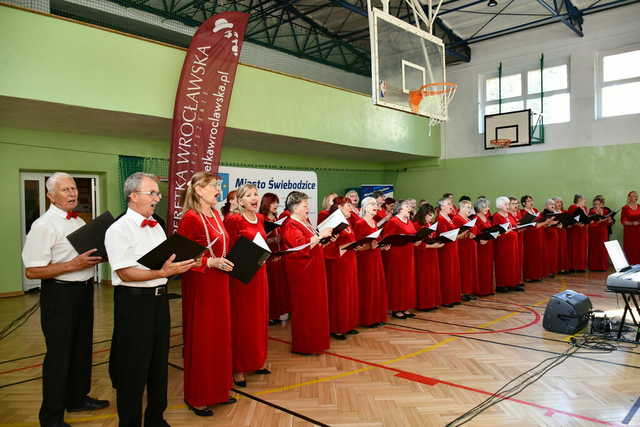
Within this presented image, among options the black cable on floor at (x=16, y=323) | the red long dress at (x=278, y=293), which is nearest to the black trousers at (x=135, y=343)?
the red long dress at (x=278, y=293)

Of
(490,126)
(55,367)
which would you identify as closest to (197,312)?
(55,367)

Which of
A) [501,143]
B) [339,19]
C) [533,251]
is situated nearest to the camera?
[533,251]

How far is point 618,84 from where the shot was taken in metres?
11.9

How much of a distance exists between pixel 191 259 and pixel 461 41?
1332 centimetres

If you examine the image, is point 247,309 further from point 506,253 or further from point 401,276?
point 506,253

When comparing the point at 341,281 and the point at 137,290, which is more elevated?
the point at 137,290

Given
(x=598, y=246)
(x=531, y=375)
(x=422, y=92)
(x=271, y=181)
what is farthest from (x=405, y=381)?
(x=598, y=246)

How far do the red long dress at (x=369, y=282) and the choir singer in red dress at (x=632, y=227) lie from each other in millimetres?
7620

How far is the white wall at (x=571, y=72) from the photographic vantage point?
11.7 meters

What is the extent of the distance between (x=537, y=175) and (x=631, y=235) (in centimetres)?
312

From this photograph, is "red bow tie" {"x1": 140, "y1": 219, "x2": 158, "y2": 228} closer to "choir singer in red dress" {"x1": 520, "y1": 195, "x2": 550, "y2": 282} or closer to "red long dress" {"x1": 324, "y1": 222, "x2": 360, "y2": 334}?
"red long dress" {"x1": 324, "y1": 222, "x2": 360, "y2": 334}

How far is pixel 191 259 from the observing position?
285cm

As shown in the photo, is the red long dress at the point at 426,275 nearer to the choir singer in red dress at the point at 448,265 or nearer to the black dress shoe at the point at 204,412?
the choir singer in red dress at the point at 448,265

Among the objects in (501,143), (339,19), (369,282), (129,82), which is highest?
(339,19)
